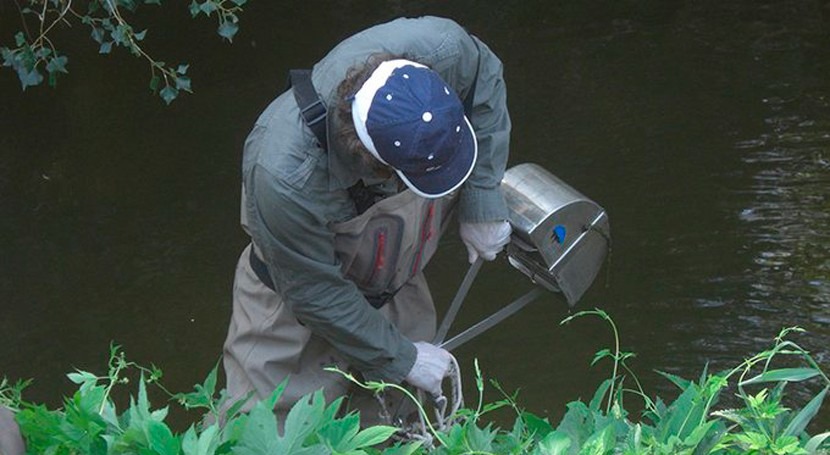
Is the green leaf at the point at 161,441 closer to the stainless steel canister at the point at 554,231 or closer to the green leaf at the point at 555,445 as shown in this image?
the green leaf at the point at 555,445

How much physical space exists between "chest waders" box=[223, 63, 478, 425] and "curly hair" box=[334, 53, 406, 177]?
0.24m

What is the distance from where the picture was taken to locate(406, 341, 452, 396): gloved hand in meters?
2.93

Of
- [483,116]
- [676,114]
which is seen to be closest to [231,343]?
[483,116]

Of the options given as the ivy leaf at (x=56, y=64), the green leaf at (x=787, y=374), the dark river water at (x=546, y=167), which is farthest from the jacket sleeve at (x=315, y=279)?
the dark river water at (x=546, y=167)

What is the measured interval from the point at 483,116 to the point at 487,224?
26cm

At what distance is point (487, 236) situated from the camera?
9.93ft

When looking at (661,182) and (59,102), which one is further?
(59,102)

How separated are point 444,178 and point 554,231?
0.61 m

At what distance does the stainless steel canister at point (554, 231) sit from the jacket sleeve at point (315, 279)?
16.5 inches

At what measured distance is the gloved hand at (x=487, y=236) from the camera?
2998mm

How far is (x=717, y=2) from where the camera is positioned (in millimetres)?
7520

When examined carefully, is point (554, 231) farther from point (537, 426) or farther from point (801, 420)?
point (801, 420)

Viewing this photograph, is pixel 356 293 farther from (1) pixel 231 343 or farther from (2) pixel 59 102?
(2) pixel 59 102

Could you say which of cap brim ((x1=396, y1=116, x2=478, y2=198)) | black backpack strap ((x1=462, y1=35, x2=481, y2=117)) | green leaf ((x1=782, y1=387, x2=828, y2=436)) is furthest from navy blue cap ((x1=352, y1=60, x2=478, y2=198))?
green leaf ((x1=782, y1=387, x2=828, y2=436))
